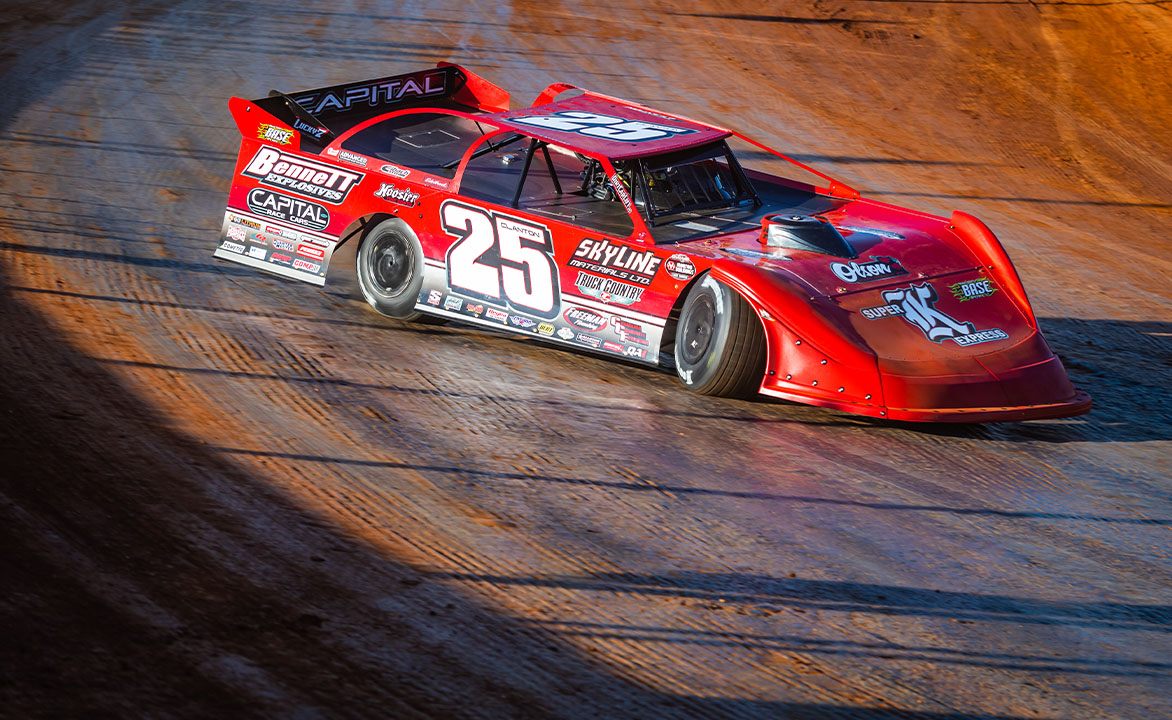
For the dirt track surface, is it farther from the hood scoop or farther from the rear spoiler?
the rear spoiler

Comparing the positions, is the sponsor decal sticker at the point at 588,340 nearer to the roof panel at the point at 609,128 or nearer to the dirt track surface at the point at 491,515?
the dirt track surface at the point at 491,515

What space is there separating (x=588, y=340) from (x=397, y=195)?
1.75 m

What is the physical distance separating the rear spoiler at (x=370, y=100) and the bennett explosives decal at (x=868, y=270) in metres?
3.77

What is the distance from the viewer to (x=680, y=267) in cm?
668

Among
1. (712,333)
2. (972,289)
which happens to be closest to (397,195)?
(712,333)

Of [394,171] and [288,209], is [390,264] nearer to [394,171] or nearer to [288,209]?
[394,171]

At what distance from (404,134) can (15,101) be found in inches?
246

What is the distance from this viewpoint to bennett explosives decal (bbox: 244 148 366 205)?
8.00 metres

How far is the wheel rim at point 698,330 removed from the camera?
657 centimetres

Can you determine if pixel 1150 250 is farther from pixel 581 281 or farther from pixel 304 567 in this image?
pixel 304 567

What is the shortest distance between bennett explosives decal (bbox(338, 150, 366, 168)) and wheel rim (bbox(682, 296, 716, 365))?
2.67 m

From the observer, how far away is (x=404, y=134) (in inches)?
340

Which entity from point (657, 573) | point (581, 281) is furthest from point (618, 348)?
point (657, 573)

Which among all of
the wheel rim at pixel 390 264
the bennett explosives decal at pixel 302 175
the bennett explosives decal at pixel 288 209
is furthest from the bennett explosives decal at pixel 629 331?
the bennett explosives decal at pixel 288 209
